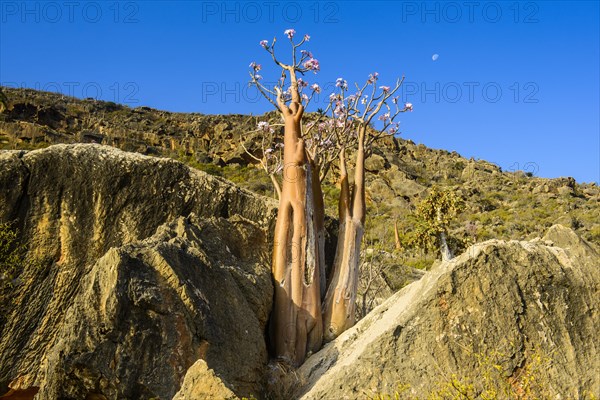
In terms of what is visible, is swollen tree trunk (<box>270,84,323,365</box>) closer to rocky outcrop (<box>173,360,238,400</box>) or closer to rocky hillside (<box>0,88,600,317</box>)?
rocky outcrop (<box>173,360,238,400</box>)

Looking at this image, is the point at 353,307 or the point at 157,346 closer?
the point at 157,346

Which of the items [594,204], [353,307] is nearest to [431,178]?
[594,204]

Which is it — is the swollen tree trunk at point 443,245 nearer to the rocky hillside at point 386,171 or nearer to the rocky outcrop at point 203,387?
the rocky hillside at point 386,171

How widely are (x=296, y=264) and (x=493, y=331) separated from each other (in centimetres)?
321

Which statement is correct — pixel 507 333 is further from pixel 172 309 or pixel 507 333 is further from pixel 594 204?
pixel 594 204

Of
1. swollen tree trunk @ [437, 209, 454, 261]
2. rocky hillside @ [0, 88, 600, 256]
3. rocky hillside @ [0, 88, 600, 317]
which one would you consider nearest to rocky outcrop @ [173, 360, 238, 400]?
swollen tree trunk @ [437, 209, 454, 261]

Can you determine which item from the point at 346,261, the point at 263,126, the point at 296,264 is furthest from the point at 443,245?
the point at 296,264

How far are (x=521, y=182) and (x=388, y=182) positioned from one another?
12.0m

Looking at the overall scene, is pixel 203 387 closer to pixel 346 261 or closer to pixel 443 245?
pixel 346 261

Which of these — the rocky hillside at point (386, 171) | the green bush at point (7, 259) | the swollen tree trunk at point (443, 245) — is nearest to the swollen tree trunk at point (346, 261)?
the green bush at point (7, 259)

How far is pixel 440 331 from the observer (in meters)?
6.64

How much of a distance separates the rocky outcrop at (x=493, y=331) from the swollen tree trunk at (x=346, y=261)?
2.04 m

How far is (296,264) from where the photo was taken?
9.01m

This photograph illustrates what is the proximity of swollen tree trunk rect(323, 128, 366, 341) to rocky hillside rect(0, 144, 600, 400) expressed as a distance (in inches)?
25.4
